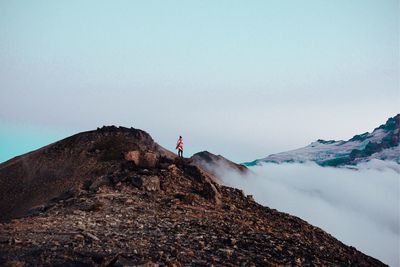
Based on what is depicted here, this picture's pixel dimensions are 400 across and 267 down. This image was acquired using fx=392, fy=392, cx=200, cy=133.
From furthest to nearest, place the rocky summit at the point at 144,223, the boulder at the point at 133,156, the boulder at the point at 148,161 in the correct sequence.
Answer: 1. the boulder at the point at 133,156
2. the boulder at the point at 148,161
3. the rocky summit at the point at 144,223

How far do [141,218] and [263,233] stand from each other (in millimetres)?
5627

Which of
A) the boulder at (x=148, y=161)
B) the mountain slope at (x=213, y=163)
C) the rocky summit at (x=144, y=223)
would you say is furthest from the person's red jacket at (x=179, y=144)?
the mountain slope at (x=213, y=163)

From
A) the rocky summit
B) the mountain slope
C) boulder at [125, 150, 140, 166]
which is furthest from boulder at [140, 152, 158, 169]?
the mountain slope

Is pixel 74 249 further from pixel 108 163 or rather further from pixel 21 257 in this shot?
pixel 108 163

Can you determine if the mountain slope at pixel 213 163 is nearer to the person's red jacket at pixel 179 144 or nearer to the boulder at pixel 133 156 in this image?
the person's red jacket at pixel 179 144

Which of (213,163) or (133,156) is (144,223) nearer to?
(133,156)

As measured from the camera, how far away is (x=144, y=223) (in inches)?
683

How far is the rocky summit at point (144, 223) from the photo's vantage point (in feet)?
41.8

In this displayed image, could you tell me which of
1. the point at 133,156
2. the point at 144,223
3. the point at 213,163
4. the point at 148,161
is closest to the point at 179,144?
the point at 133,156

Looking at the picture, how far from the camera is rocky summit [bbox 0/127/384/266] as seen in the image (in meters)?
12.7

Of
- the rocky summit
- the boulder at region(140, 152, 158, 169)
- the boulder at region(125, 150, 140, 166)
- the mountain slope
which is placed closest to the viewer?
the rocky summit

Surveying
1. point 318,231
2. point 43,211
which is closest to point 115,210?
point 43,211

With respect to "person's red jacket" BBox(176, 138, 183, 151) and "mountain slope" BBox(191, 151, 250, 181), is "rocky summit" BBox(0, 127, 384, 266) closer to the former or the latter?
"person's red jacket" BBox(176, 138, 183, 151)

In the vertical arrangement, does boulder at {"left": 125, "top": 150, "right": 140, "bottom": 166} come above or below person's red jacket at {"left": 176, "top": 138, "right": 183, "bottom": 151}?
below
